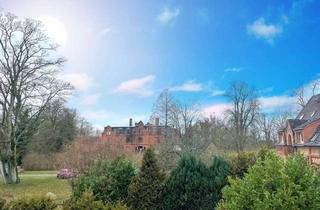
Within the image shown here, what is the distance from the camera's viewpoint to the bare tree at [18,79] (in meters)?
22.8

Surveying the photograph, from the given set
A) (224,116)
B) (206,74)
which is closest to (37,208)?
(206,74)

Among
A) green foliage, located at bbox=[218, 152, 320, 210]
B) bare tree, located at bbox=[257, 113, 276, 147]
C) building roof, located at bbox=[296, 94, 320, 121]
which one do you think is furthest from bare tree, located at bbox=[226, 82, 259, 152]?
green foliage, located at bbox=[218, 152, 320, 210]

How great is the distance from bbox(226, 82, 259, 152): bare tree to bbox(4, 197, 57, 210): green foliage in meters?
32.3

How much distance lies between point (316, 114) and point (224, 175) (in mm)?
20766

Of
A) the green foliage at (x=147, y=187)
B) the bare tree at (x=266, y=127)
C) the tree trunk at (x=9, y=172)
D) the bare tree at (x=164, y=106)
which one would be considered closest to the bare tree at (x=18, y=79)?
the tree trunk at (x=9, y=172)

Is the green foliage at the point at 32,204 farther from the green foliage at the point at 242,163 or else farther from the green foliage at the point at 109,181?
the green foliage at the point at 242,163

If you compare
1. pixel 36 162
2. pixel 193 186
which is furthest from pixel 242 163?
pixel 36 162

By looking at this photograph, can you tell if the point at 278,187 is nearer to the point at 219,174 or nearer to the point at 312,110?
the point at 219,174

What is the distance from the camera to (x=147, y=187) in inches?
341

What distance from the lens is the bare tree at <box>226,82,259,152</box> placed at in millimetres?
37219

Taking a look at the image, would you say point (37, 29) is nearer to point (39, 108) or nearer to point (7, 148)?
point (39, 108)

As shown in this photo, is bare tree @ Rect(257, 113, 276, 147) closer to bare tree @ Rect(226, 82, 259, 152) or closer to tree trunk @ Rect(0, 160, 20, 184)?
bare tree @ Rect(226, 82, 259, 152)

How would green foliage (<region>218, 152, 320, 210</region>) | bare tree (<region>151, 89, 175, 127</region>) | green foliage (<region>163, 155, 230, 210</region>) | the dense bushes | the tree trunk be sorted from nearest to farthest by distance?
green foliage (<region>218, 152, 320, 210</region>)
green foliage (<region>163, 155, 230, 210</region>)
the tree trunk
bare tree (<region>151, 89, 175, 127</region>)
the dense bushes

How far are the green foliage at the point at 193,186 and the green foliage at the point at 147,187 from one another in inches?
12.1
